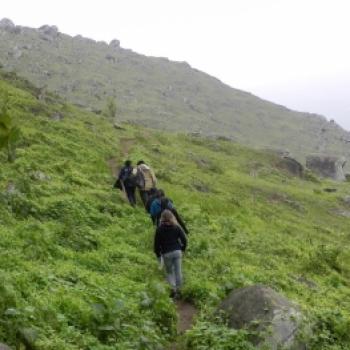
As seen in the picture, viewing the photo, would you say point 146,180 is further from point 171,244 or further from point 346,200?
point 346,200

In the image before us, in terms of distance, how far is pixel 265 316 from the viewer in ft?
37.6

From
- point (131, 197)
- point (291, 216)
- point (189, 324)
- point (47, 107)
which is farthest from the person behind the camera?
point (47, 107)

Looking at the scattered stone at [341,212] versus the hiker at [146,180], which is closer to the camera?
the hiker at [146,180]

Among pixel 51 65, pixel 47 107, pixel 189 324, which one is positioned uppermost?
pixel 51 65

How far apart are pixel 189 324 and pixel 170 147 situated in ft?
134

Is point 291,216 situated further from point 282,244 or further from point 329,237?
point 282,244

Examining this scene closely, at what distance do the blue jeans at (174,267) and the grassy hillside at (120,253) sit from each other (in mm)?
277

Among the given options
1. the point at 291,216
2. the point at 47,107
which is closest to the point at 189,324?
the point at 291,216

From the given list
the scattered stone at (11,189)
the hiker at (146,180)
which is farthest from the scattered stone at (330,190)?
the scattered stone at (11,189)

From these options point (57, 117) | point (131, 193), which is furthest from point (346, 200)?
point (131, 193)

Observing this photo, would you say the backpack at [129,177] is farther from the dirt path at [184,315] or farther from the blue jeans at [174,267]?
the dirt path at [184,315]

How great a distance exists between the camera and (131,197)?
25016 millimetres

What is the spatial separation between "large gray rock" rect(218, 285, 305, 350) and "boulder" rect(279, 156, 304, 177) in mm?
54313

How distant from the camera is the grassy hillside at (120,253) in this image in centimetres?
1077
